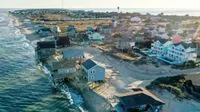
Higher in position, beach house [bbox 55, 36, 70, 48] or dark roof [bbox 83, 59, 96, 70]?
dark roof [bbox 83, 59, 96, 70]

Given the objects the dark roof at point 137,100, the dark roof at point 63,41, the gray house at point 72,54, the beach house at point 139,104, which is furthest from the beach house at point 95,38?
the beach house at point 139,104

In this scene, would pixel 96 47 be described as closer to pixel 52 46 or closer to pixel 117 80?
pixel 52 46

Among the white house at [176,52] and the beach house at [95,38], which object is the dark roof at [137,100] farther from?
the beach house at [95,38]

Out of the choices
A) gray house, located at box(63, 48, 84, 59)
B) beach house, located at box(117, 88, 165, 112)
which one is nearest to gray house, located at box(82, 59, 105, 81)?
beach house, located at box(117, 88, 165, 112)

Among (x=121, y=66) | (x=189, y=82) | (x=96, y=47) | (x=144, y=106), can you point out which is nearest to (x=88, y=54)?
(x=96, y=47)

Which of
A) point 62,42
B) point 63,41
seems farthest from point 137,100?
point 63,41

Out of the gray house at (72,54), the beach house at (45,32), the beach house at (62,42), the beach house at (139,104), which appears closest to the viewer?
the beach house at (139,104)

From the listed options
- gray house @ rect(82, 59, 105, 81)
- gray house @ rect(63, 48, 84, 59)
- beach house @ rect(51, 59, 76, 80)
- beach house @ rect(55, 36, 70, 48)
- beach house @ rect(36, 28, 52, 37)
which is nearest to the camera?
gray house @ rect(82, 59, 105, 81)

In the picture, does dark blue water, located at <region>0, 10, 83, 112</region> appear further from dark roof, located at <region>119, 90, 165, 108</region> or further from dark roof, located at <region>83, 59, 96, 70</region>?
dark roof, located at <region>119, 90, 165, 108</region>
